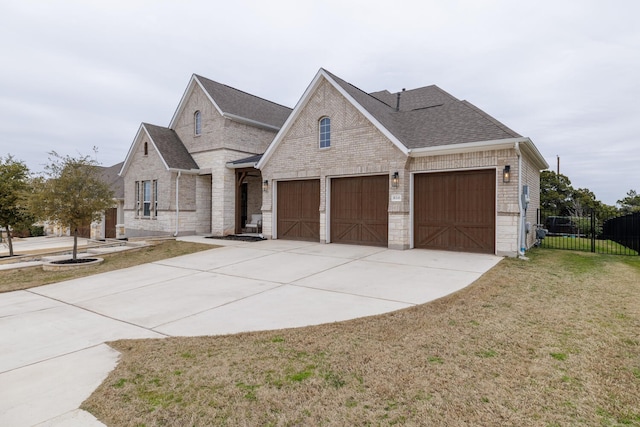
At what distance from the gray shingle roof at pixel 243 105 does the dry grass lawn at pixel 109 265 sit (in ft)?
26.7

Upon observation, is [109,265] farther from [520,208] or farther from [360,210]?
[520,208]

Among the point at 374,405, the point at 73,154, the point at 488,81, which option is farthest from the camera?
the point at 488,81

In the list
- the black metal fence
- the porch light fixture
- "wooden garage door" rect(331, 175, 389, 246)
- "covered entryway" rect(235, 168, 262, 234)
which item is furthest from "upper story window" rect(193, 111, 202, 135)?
the black metal fence

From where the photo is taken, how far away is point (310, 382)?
320 centimetres

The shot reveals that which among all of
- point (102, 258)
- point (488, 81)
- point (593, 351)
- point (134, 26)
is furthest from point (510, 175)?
point (488, 81)

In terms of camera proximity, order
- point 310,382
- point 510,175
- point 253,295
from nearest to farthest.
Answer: point 310,382
point 253,295
point 510,175

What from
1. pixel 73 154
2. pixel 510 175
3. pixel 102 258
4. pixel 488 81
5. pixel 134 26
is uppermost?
pixel 488 81

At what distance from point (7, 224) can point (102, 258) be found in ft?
20.6

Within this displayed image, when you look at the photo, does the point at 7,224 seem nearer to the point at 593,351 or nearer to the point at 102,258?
the point at 102,258

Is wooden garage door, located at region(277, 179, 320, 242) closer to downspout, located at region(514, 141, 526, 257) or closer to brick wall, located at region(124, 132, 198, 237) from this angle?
brick wall, located at region(124, 132, 198, 237)

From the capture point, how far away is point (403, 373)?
10.9 feet

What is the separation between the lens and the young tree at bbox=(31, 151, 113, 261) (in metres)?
11.1

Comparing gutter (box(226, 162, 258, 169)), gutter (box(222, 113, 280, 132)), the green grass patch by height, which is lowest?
the green grass patch

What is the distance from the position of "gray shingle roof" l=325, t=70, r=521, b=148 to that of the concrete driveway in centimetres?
404
